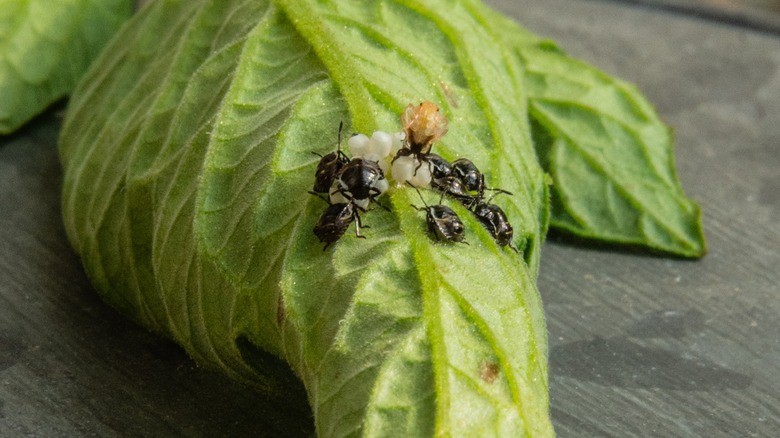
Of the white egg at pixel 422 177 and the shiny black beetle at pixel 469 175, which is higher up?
the white egg at pixel 422 177

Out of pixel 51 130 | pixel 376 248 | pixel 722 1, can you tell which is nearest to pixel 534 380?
pixel 376 248

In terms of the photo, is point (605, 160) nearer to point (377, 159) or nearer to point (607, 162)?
point (607, 162)

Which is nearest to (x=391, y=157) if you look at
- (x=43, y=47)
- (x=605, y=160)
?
(x=605, y=160)

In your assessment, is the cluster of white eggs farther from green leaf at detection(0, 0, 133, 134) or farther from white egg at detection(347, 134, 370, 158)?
green leaf at detection(0, 0, 133, 134)

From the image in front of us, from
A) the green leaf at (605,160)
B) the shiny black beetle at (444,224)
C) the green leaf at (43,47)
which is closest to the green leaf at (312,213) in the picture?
the shiny black beetle at (444,224)

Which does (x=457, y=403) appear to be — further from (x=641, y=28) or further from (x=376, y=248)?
(x=641, y=28)

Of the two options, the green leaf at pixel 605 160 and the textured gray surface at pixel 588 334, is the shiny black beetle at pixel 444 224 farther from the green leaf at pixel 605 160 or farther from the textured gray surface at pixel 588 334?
the green leaf at pixel 605 160

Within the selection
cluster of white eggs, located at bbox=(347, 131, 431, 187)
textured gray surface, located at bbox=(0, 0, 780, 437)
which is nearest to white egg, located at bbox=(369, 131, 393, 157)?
cluster of white eggs, located at bbox=(347, 131, 431, 187)
